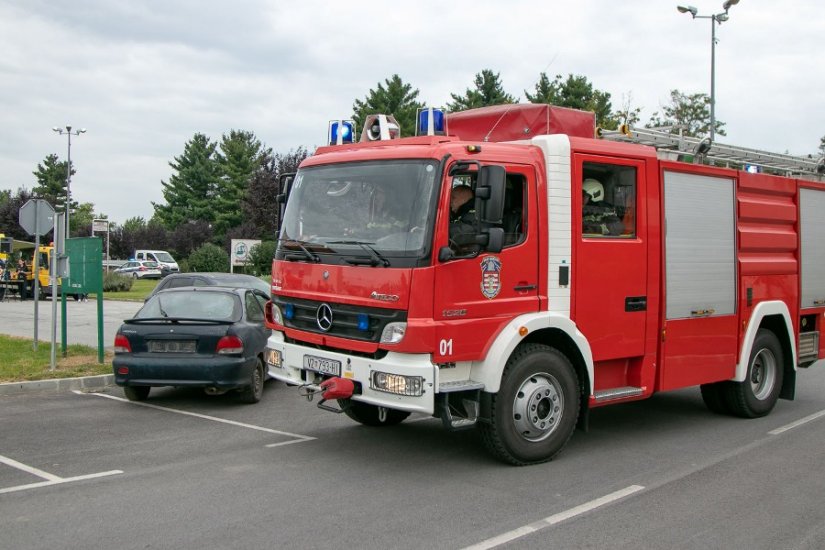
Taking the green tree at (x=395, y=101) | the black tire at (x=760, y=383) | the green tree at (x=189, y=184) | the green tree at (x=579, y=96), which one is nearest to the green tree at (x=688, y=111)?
the green tree at (x=579, y=96)

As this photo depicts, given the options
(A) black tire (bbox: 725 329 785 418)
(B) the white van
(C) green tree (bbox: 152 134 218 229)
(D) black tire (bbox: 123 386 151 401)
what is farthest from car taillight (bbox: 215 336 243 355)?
(C) green tree (bbox: 152 134 218 229)

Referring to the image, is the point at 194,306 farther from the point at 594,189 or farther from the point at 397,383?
the point at 594,189

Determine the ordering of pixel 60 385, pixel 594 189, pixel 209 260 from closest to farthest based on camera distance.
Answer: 1. pixel 594 189
2. pixel 60 385
3. pixel 209 260

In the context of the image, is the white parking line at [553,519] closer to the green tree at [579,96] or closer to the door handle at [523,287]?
the door handle at [523,287]

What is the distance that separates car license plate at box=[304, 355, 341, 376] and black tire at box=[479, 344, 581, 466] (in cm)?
129

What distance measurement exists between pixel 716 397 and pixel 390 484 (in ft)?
15.1

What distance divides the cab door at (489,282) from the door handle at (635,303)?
1.11 meters

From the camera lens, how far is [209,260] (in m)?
40.8

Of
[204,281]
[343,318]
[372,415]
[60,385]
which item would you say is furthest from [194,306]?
[204,281]

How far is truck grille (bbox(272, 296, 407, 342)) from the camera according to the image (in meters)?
6.05

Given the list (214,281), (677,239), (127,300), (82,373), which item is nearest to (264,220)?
(127,300)

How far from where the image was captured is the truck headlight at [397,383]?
19.3ft

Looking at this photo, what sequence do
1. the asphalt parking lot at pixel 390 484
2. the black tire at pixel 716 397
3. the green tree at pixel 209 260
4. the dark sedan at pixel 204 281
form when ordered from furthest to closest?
the green tree at pixel 209 260 < the dark sedan at pixel 204 281 < the black tire at pixel 716 397 < the asphalt parking lot at pixel 390 484

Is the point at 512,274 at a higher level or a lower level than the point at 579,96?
lower
